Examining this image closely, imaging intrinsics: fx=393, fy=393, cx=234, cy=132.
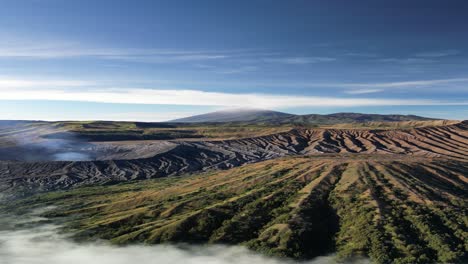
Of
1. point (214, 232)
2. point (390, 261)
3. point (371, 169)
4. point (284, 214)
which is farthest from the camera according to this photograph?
point (371, 169)

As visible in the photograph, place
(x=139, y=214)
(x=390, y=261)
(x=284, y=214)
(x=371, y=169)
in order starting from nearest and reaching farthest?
(x=390, y=261) < (x=284, y=214) < (x=139, y=214) < (x=371, y=169)

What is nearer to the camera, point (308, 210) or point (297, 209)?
point (297, 209)

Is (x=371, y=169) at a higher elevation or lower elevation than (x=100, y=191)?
higher

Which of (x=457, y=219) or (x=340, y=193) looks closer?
(x=457, y=219)

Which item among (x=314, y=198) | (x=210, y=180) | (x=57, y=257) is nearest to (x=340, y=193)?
(x=314, y=198)

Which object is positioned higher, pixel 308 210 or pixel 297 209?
pixel 297 209

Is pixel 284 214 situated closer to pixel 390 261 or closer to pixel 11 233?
pixel 390 261

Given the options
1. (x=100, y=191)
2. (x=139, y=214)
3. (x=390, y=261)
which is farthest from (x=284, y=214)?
(x=100, y=191)
